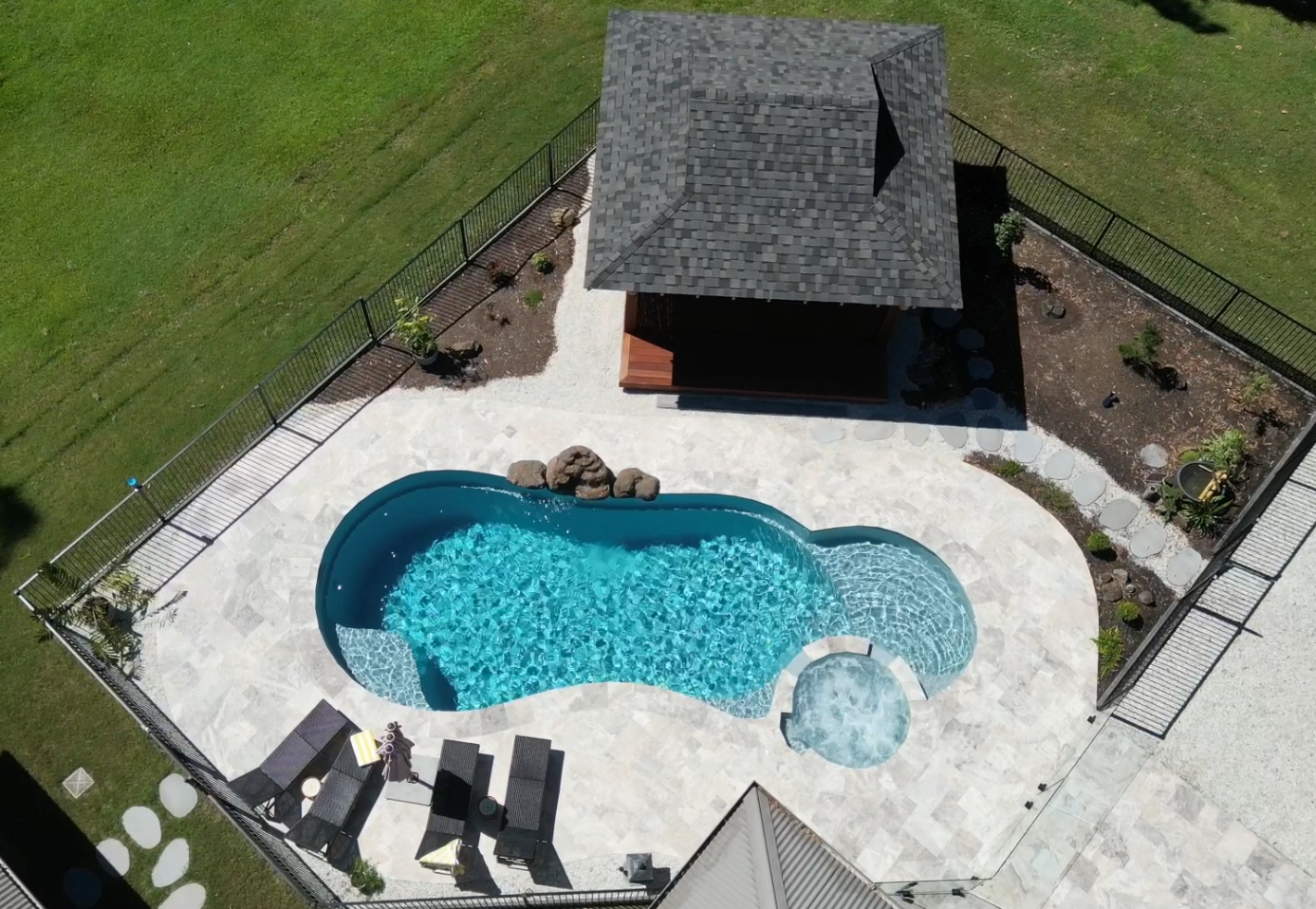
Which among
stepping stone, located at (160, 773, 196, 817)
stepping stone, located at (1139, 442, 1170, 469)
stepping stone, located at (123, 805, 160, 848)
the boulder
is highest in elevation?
stepping stone, located at (1139, 442, 1170, 469)

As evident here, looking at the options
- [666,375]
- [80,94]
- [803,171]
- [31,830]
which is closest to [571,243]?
[666,375]

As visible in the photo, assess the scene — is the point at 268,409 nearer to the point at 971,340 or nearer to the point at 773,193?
the point at 773,193

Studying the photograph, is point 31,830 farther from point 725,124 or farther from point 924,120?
point 924,120

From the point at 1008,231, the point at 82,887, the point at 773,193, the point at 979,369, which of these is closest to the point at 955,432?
the point at 979,369

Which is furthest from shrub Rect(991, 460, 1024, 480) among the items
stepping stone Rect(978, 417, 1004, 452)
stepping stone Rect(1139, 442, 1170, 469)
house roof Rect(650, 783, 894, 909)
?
house roof Rect(650, 783, 894, 909)

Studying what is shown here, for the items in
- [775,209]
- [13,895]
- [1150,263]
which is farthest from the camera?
[1150,263]

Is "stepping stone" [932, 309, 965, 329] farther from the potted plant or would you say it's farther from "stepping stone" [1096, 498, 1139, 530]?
the potted plant
